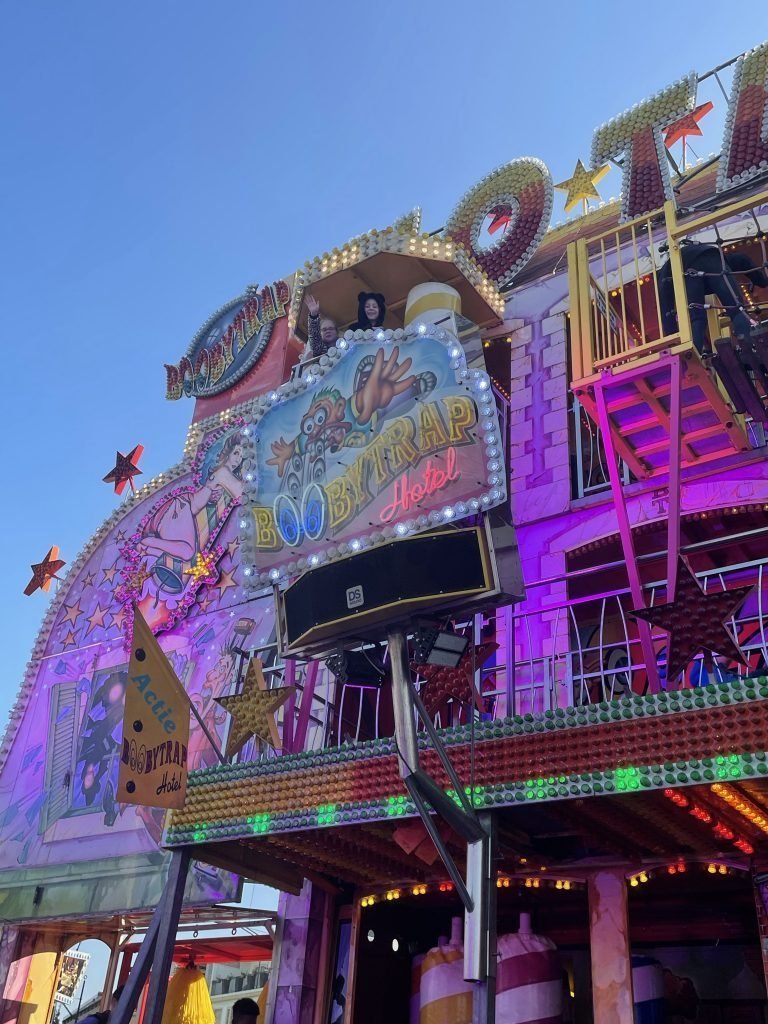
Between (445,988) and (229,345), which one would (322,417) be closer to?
(445,988)

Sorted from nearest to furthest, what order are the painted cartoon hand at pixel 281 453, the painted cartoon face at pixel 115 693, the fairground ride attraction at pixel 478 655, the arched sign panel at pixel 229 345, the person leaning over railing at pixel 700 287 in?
the fairground ride attraction at pixel 478 655
the person leaning over railing at pixel 700 287
the painted cartoon hand at pixel 281 453
the painted cartoon face at pixel 115 693
the arched sign panel at pixel 229 345

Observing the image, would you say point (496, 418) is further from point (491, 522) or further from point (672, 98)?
point (672, 98)

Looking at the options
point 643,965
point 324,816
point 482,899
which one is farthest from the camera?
point 643,965

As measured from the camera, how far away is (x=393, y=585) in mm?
8312

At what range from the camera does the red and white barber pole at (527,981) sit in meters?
8.29

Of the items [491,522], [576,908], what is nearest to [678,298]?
[491,522]

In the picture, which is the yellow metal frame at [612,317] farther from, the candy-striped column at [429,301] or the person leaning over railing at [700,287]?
the candy-striped column at [429,301]

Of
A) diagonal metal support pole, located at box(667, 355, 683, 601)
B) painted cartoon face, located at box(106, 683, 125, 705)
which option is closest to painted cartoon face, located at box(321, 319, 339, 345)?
diagonal metal support pole, located at box(667, 355, 683, 601)

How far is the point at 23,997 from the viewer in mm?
13273

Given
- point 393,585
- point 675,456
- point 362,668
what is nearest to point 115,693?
point 362,668

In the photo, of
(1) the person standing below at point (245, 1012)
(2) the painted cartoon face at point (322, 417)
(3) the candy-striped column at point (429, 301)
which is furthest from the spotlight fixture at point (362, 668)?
(3) the candy-striped column at point (429, 301)

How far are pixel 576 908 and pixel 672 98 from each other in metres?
10.8

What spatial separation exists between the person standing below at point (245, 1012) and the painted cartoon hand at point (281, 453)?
18.5 feet

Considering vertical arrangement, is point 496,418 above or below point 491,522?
above
